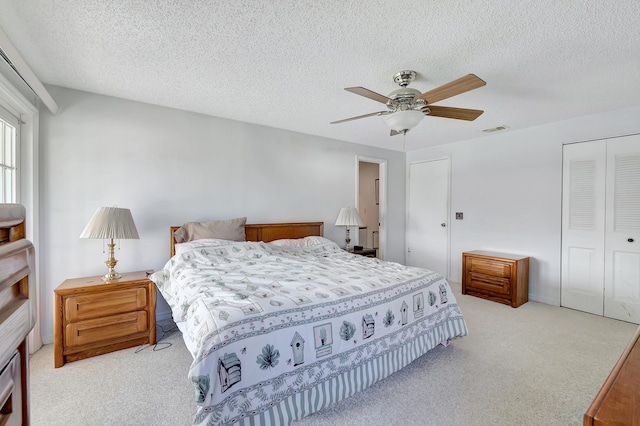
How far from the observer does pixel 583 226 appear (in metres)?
3.49

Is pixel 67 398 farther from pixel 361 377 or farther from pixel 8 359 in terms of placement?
pixel 8 359

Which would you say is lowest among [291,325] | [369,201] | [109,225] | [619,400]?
[291,325]

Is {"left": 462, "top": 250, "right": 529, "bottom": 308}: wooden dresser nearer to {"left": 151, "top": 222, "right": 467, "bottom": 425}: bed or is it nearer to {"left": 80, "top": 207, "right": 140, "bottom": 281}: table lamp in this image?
{"left": 151, "top": 222, "right": 467, "bottom": 425}: bed

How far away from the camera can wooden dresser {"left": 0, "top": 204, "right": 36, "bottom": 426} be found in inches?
15.2

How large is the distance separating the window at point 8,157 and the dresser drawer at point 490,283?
5.10m

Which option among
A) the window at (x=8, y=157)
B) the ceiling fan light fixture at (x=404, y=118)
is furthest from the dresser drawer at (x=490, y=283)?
the window at (x=8, y=157)

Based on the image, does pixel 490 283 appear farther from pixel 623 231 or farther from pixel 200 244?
pixel 200 244

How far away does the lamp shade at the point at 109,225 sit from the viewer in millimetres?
2436

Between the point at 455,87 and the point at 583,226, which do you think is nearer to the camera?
the point at 455,87

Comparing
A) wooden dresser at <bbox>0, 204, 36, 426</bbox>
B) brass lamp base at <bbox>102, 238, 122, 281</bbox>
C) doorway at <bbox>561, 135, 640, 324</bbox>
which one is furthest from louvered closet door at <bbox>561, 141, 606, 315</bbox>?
brass lamp base at <bbox>102, 238, 122, 281</bbox>

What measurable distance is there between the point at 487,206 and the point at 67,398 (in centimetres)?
508

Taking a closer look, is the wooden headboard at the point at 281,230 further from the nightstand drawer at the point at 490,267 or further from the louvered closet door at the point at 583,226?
the louvered closet door at the point at 583,226

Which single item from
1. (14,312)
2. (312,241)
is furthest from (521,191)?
(14,312)

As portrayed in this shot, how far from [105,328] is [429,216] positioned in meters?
Result: 4.75
